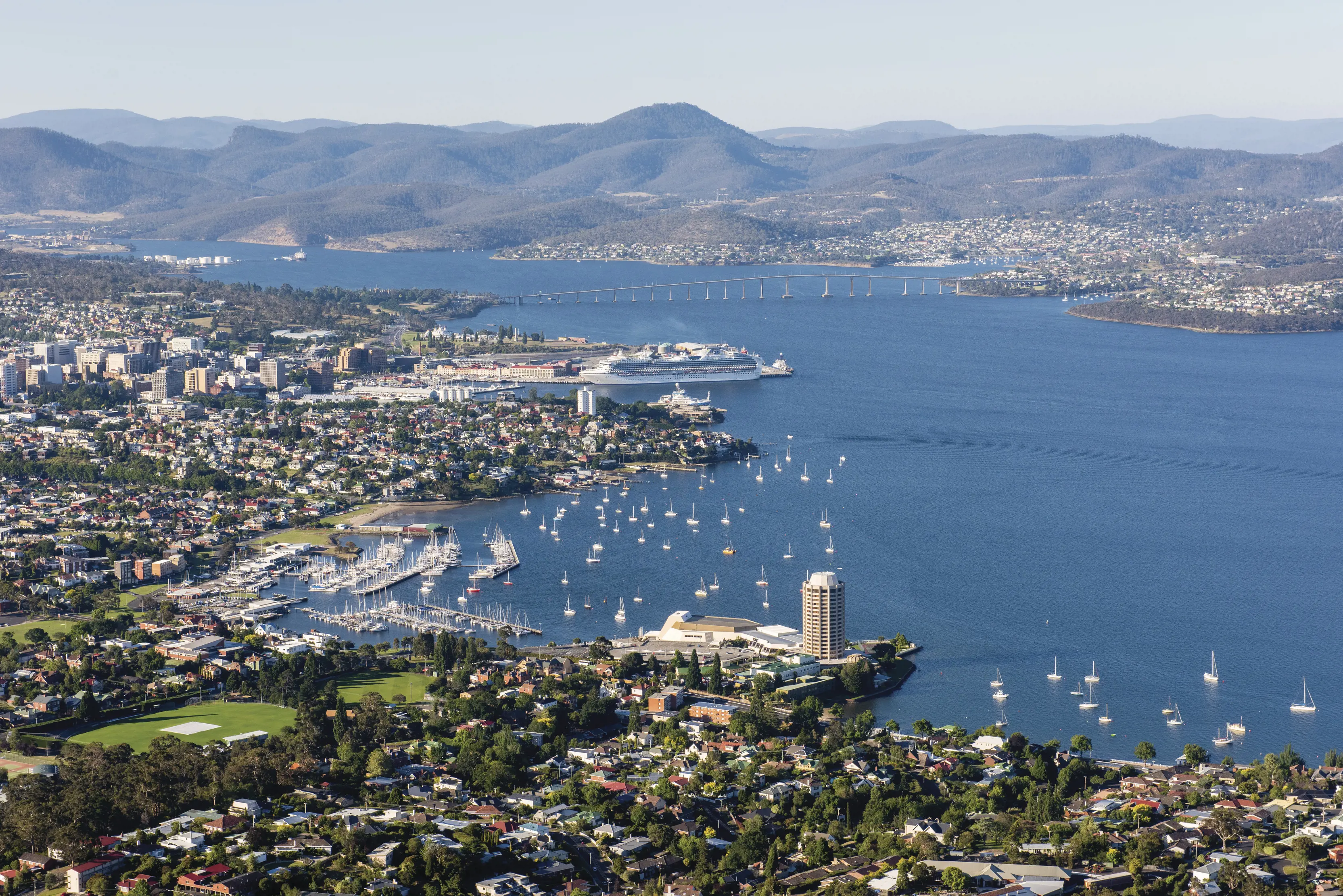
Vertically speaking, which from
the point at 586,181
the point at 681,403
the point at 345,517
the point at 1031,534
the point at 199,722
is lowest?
the point at 199,722

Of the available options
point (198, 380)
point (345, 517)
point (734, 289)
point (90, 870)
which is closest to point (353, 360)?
point (198, 380)

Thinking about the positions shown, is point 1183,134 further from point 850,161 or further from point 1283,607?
point 1283,607

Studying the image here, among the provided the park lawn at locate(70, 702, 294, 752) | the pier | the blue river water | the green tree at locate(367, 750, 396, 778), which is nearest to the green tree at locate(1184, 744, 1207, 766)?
the blue river water

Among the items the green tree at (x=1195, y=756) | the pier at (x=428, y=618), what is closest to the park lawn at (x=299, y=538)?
the pier at (x=428, y=618)

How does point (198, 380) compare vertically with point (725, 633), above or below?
above

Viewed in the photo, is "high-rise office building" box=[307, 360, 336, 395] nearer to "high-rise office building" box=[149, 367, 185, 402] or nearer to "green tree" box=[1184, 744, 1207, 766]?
"high-rise office building" box=[149, 367, 185, 402]

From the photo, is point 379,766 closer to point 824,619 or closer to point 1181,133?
point 824,619

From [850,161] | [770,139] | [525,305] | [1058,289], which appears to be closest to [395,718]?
[525,305]
